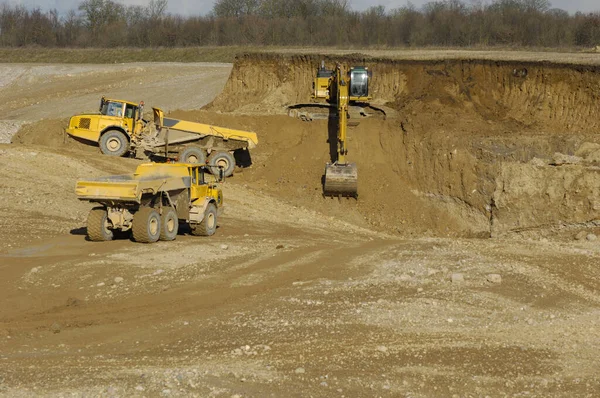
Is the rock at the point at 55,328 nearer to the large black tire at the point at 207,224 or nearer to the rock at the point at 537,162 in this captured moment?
the large black tire at the point at 207,224

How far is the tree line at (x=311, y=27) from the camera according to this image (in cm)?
5959

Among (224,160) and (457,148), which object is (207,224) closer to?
(224,160)

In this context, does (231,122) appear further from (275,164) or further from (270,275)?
(270,275)

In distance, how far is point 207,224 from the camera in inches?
767

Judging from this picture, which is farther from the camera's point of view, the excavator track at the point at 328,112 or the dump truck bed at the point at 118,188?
the excavator track at the point at 328,112

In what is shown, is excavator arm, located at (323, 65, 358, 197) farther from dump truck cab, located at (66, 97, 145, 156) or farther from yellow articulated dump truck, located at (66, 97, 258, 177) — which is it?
dump truck cab, located at (66, 97, 145, 156)

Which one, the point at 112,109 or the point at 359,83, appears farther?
the point at 359,83

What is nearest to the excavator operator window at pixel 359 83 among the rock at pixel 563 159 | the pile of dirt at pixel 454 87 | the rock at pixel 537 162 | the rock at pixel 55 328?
the pile of dirt at pixel 454 87

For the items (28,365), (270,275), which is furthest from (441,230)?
(28,365)

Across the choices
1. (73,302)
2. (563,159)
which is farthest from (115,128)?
(73,302)

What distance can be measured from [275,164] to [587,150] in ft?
34.6

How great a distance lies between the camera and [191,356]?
34.0 feet

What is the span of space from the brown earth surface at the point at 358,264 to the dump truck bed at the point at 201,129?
1.48 metres

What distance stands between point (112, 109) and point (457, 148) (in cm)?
1184
